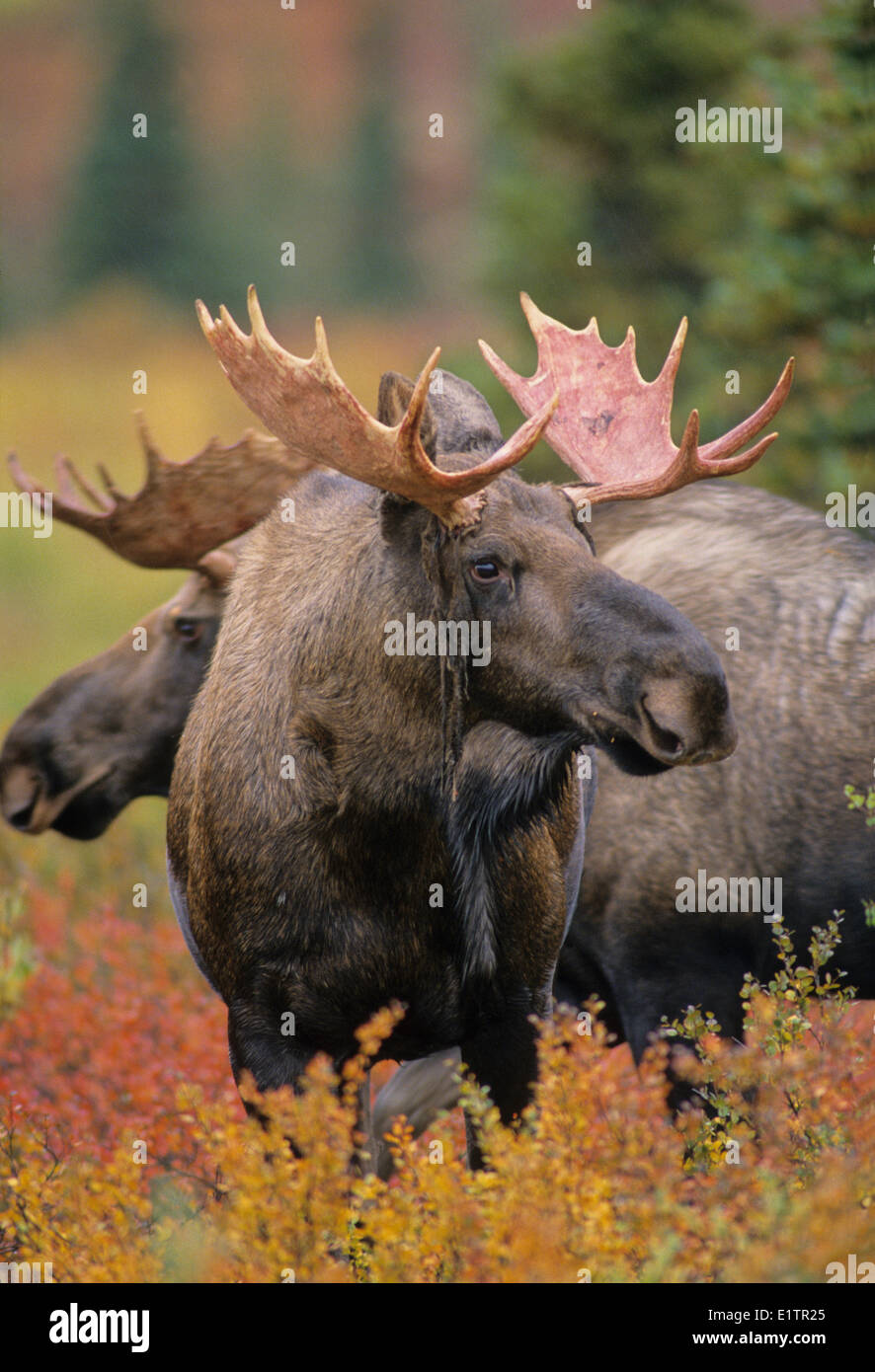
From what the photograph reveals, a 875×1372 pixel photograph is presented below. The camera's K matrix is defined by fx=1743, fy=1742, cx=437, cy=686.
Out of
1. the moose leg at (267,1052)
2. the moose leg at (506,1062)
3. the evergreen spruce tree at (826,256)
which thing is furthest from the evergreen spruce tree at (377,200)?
Answer: the moose leg at (267,1052)

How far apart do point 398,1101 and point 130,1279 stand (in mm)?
2441

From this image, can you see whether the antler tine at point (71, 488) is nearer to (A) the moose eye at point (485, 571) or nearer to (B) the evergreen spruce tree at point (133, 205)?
(A) the moose eye at point (485, 571)

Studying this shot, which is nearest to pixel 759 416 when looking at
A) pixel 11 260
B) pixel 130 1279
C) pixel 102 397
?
pixel 130 1279

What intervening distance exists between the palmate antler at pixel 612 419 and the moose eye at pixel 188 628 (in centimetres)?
150

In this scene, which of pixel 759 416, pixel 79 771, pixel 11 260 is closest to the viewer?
pixel 759 416

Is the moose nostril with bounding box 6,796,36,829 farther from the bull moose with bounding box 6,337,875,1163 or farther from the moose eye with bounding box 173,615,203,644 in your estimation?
the moose eye with bounding box 173,615,203,644

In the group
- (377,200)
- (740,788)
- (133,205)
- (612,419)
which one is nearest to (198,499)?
(612,419)

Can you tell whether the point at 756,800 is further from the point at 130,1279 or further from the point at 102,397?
the point at 102,397

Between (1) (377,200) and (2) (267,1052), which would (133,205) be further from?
(2) (267,1052)

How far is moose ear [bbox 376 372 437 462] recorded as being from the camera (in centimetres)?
427

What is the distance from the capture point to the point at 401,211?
33438 mm

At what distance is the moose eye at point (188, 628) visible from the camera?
236 inches

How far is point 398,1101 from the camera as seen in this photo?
6.24 meters

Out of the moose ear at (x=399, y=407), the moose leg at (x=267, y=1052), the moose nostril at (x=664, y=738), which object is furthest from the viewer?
the moose leg at (x=267, y=1052)
